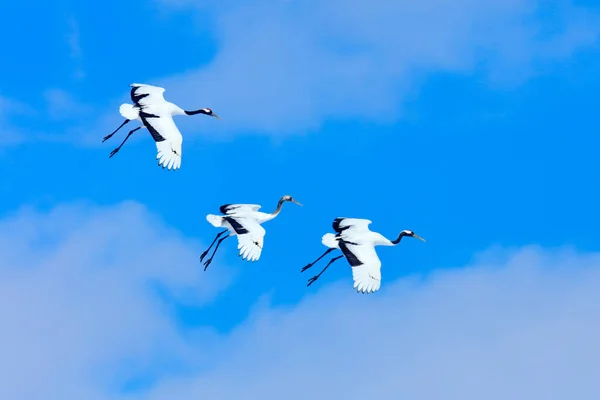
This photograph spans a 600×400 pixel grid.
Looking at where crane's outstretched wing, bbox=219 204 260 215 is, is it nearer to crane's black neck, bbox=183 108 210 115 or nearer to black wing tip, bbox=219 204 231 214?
black wing tip, bbox=219 204 231 214

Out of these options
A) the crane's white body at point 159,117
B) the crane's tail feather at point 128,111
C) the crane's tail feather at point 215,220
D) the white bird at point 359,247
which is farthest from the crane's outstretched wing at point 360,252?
the crane's tail feather at point 128,111

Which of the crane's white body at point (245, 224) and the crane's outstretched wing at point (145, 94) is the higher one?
the crane's outstretched wing at point (145, 94)

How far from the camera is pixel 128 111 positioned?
62125mm

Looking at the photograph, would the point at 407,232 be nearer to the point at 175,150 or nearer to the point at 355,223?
the point at 355,223

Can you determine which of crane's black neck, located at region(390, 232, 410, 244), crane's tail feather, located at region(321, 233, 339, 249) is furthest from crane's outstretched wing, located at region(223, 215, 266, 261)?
crane's black neck, located at region(390, 232, 410, 244)

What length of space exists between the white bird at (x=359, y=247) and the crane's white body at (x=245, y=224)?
110 inches

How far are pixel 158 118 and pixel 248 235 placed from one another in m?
5.64

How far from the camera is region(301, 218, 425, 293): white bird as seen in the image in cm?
6022

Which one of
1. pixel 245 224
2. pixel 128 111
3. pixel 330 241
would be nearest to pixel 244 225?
pixel 245 224

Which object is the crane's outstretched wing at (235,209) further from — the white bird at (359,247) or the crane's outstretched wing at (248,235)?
the white bird at (359,247)

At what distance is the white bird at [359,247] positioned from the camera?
198 ft

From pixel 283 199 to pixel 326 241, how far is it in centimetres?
421

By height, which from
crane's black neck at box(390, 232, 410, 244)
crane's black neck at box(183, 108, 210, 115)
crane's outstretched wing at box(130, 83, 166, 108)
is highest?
crane's black neck at box(183, 108, 210, 115)

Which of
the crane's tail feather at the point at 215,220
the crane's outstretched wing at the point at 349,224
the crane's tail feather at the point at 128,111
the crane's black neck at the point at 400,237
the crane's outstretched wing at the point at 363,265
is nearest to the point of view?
the crane's outstretched wing at the point at 363,265
